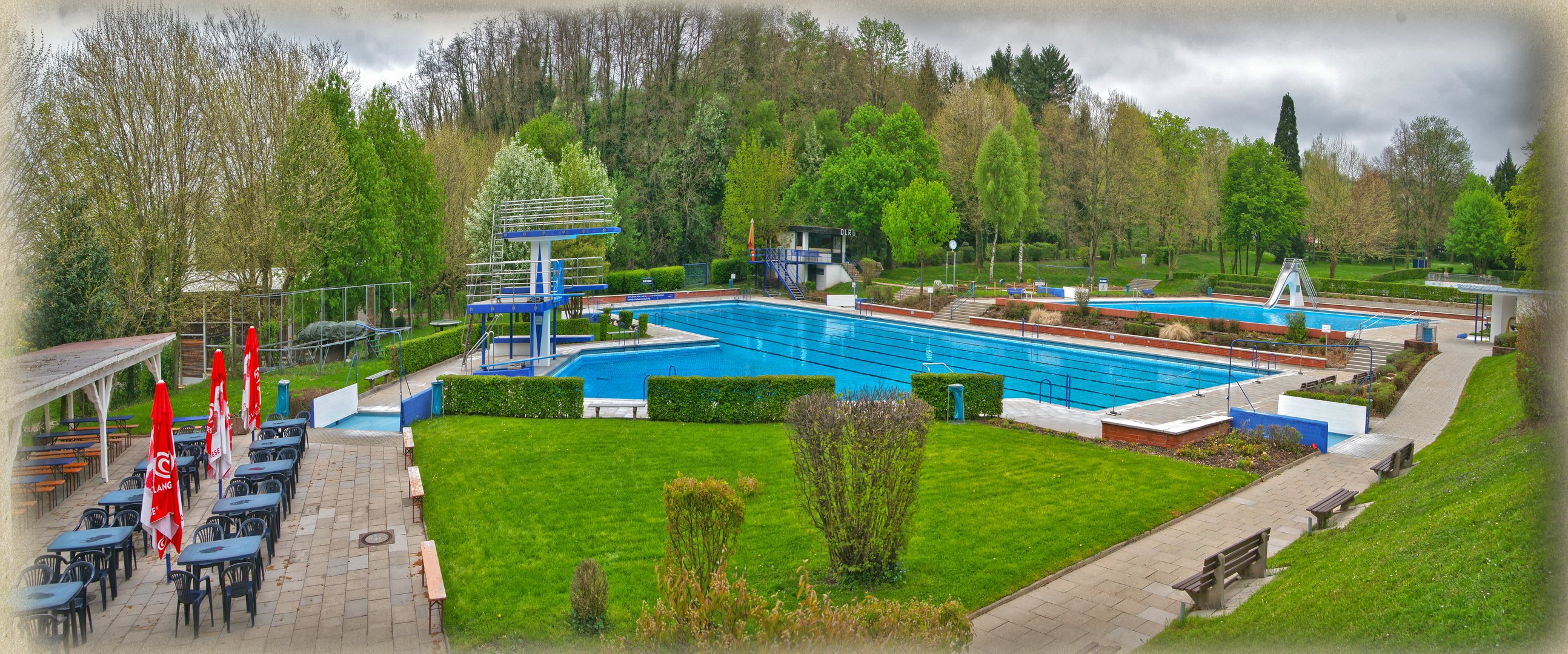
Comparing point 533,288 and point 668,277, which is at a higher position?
point 668,277

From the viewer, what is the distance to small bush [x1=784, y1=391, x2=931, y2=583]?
7.77m

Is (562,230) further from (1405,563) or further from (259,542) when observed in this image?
(1405,563)

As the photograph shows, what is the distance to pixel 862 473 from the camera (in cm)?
779

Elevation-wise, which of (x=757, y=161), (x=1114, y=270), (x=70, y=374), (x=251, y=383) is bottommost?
(x=251, y=383)

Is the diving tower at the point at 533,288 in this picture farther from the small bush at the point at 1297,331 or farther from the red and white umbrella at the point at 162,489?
the small bush at the point at 1297,331

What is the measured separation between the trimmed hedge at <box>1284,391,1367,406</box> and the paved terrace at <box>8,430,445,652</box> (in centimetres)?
1666

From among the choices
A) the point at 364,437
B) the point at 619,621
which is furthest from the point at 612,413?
the point at 619,621

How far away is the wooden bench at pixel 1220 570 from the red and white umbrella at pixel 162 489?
8853 mm

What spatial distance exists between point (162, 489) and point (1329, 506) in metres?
12.2

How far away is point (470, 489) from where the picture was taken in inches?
456

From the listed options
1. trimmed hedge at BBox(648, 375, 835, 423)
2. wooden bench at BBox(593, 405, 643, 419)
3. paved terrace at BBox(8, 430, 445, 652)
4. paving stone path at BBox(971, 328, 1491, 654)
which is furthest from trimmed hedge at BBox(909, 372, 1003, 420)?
paved terrace at BBox(8, 430, 445, 652)

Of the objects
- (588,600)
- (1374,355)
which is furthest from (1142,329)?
(588,600)

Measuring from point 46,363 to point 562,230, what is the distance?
16.1 meters

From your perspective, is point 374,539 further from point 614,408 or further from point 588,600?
point 614,408
